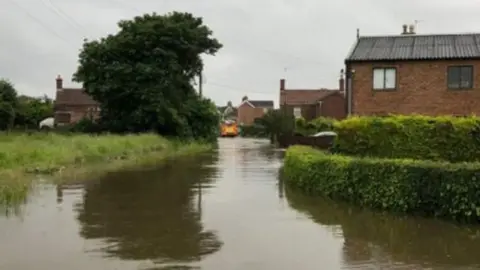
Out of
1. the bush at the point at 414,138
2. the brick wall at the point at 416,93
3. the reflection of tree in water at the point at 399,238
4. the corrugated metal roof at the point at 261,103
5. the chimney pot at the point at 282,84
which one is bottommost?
the reflection of tree in water at the point at 399,238

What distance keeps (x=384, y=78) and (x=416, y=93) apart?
1688 millimetres

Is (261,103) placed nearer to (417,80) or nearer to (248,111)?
(248,111)

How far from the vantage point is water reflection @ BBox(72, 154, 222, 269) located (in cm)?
958

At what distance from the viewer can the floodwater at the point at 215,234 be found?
8.89 metres

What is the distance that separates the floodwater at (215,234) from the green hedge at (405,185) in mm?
380

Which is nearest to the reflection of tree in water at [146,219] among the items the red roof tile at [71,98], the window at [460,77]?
the window at [460,77]

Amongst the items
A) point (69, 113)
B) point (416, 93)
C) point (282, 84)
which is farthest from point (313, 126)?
point (282, 84)

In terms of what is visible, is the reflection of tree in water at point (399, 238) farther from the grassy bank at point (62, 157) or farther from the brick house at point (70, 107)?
the brick house at point (70, 107)

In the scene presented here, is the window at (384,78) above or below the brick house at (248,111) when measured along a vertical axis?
below

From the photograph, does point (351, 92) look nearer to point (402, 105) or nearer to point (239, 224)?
point (402, 105)

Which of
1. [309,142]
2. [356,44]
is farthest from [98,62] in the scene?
[356,44]

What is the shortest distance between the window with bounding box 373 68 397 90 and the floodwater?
13.3 m

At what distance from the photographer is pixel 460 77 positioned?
28.1m

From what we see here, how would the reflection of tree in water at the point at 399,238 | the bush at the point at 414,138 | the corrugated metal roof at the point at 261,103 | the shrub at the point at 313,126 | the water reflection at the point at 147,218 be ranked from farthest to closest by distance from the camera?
the corrugated metal roof at the point at 261,103 < the shrub at the point at 313,126 < the bush at the point at 414,138 < the water reflection at the point at 147,218 < the reflection of tree in water at the point at 399,238
